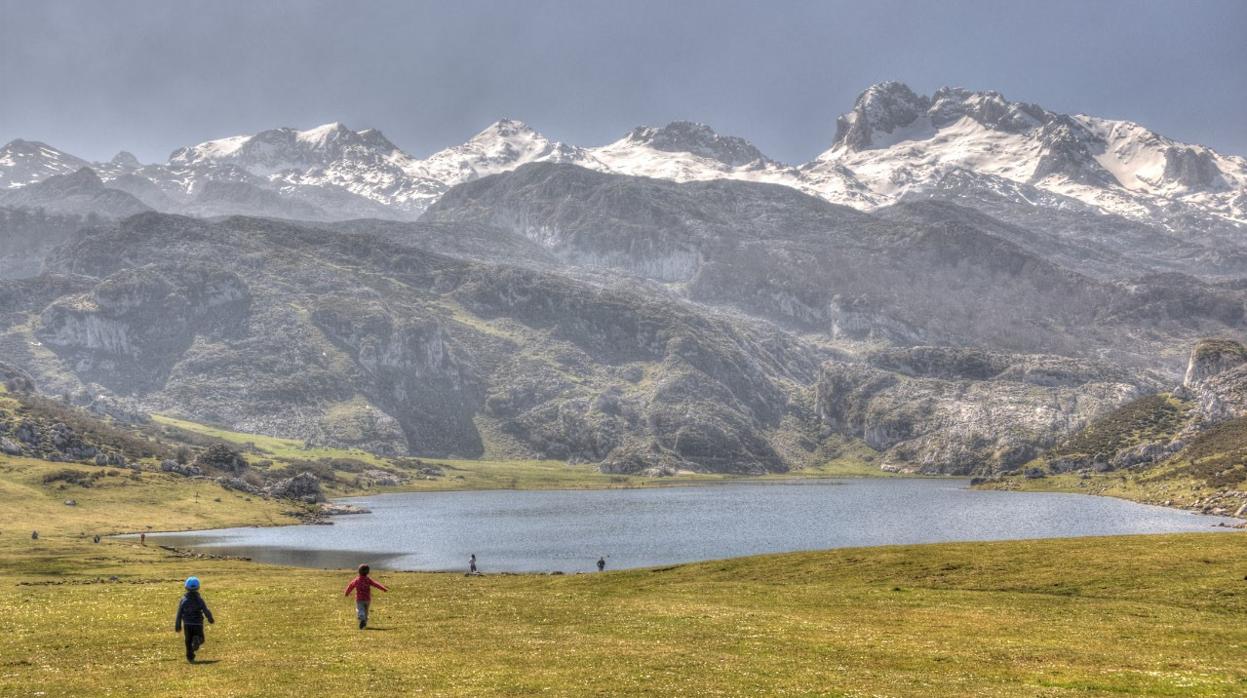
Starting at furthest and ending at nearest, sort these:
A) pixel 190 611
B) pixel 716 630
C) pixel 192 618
Result: pixel 716 630 < pixel 190 611 < pixel 192 618

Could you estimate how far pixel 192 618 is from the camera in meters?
38.0

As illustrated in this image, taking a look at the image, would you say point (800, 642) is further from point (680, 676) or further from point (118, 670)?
point (118, 670)

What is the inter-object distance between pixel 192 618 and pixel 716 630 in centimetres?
2368

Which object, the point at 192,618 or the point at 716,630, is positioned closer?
the point at 192,618

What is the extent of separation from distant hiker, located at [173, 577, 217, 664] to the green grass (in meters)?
0.65

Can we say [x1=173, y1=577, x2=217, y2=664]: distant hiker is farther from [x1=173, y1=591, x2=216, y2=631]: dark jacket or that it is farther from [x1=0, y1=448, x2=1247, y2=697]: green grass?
[x1=0, y1=448, x2=1247, y2=697]: green grass

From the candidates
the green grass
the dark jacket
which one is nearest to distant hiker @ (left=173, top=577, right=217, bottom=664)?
the dark jacket

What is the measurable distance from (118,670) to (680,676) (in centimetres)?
2075

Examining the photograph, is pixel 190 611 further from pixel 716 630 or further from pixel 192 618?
pixel 716 630

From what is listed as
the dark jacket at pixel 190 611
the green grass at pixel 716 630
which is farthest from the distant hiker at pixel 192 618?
the green grass at pixel 716 630

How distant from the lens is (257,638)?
43625mm

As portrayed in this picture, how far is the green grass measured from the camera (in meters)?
32.7

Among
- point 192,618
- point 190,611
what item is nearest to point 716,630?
point 192,618

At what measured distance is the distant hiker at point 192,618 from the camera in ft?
123
